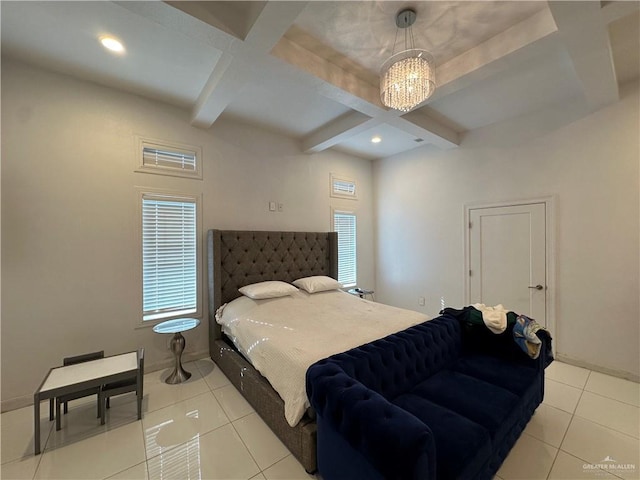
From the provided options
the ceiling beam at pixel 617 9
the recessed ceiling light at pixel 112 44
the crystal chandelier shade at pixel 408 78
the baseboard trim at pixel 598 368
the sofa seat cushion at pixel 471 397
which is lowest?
the baseboard trim at pixel 598 368

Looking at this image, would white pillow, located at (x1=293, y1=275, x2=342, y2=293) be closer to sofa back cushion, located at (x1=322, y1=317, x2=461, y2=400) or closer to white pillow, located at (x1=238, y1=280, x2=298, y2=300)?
white pillow, located at (x1=238, y1=280, x2=298, y2=300)

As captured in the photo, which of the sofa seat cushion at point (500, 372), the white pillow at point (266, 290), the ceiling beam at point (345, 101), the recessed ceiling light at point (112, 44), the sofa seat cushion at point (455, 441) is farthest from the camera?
the white pillow at point (266, 290)

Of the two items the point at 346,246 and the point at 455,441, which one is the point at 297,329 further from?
the point at 346,246

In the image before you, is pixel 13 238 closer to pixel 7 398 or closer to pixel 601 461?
pixel 7 398

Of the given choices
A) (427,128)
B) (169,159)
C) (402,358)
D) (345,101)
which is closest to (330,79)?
(345,101)

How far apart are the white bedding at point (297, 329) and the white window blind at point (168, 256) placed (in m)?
0.52

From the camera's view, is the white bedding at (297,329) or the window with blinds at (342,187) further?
the window with blinds at (342,187)

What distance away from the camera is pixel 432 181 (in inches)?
166

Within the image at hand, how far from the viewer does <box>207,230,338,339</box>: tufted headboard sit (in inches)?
123

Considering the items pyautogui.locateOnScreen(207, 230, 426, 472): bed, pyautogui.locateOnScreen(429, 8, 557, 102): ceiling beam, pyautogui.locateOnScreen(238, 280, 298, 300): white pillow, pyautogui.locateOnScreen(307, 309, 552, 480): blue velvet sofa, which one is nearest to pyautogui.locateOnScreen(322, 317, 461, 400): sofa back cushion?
pyautogui.locateOnScreen(307, 309, 552, 480): blue velvet sofa

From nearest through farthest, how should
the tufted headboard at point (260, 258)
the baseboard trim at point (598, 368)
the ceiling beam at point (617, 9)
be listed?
the ceiling beam at point (617, 9) < the baseboard trim at point (598, 368) < the tufted headboard at point (260, 258)

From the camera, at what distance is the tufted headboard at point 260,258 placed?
10.3 feet

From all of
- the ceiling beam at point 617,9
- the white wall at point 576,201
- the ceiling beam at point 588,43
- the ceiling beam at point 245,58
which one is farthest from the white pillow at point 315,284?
the ceiling beam at point 617,9

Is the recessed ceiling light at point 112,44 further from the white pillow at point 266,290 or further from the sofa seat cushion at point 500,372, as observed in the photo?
Answer: the sofa seat cushion at point 500,372
